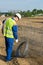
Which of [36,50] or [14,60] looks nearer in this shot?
[14,60]

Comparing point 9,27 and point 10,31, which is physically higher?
point 9,27

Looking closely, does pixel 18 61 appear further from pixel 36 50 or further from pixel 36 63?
pixel 36 50

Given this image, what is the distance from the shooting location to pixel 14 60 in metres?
11.3

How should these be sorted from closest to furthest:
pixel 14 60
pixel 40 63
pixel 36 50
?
pixel 40 63 → pixel 14 60 → pixel 36 50

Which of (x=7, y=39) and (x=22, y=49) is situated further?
(x=22, y=49)

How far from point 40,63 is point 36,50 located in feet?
9.87

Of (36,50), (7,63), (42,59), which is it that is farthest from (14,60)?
(36,50)

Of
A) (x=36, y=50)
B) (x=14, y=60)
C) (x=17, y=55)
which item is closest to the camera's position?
(x=14, y=60)

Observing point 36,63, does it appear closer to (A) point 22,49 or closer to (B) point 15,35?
(B) point 15,35

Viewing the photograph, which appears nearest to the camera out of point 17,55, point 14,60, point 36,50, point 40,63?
point 40,63

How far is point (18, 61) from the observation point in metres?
10.9

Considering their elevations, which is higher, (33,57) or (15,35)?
(15,35)

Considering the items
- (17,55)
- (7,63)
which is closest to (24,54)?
(17,55)

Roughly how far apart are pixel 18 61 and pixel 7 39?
981mm
